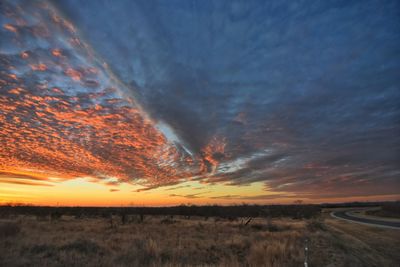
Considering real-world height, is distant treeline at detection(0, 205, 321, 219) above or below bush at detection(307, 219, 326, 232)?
above

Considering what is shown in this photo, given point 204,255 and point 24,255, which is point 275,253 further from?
point 24,255

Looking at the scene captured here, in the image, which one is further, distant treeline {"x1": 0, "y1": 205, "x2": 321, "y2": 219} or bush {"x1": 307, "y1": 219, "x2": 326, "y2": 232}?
distant treeline {"x1": 0, "y1": 205, "x2": 321, "y2": 219}

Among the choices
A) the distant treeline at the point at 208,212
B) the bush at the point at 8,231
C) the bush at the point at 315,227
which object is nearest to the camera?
the bush at the point at 8,231

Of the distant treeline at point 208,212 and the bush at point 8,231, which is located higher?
the distant treeline at point 208,212

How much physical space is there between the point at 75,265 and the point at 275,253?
10.1m

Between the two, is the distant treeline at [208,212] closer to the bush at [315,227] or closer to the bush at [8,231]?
the bush at [315,227]

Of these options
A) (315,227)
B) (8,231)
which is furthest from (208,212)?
(8,231)

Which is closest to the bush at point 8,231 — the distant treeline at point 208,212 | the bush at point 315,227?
the bush at point 315,227

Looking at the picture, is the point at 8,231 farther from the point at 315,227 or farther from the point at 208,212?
the point at 208,212

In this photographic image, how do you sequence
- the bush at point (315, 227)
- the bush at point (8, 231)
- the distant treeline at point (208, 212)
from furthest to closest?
the distant treeline at point (208, 212) → the bush at point (315, 227) → the bush at point (8, 231)

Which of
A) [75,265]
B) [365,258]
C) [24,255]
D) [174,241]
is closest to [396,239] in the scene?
[365,258]

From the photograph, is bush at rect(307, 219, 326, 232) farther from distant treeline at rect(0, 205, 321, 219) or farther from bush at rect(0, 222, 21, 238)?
bush at rect(0, 222, 21, 238)

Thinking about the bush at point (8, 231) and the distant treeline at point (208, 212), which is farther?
the distant treeline at point (208, 212)

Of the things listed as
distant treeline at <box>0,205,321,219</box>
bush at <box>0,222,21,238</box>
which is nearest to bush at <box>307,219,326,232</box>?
distant treeline at <box>0,205,321,219</box>
